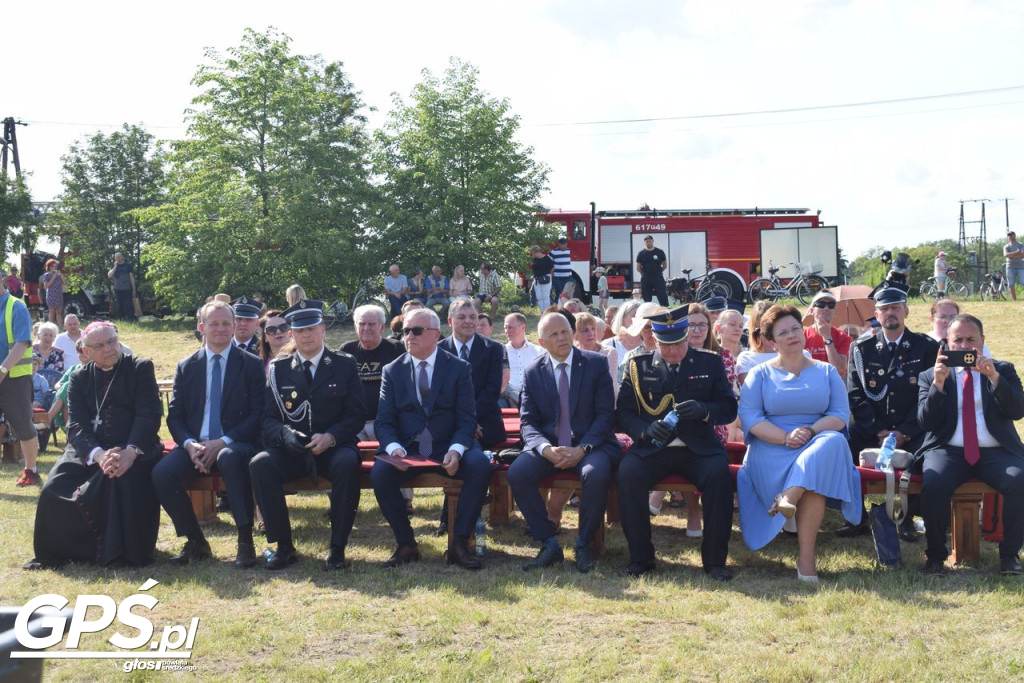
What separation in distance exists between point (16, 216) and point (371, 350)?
23.3 meters

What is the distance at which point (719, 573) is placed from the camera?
5430mm

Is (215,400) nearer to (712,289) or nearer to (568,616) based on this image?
(568,616)

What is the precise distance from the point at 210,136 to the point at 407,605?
67.8ft

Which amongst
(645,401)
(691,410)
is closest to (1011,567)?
(691,410)

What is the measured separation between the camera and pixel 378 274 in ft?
76.3

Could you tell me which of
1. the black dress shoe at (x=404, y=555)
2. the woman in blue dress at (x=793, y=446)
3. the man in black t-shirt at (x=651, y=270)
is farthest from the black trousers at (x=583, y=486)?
the man in black t-shirt at (x=651, y=270)

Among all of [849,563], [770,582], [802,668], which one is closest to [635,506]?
[770,582]

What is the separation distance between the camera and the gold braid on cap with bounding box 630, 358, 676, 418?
5805 millimetres

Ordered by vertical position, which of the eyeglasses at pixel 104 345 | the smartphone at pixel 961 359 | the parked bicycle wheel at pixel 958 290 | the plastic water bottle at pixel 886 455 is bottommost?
the plastic water bottle at pixel 886 455

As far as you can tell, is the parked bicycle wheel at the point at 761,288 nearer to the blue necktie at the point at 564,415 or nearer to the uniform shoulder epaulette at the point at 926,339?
the uniform shoulder epaulette at the point at 926,339

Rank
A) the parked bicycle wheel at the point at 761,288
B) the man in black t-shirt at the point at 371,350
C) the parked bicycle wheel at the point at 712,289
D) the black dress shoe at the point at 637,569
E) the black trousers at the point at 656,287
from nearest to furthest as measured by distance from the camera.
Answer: the black dress shoe at the point at 637,569
the man in black t-shirt at the point at 371,350
the black trousers at the point at 656,287
the parked bicycle wheel at the point at 712,289
the parked bicycle wheel at the point at 761,288

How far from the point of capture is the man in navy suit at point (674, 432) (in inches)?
220

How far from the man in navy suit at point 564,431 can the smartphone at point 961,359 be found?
196cm

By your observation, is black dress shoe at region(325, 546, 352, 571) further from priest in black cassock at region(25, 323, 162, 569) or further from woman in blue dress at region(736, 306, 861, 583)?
woman in blue dress at region(736, 306, 861, 583)
